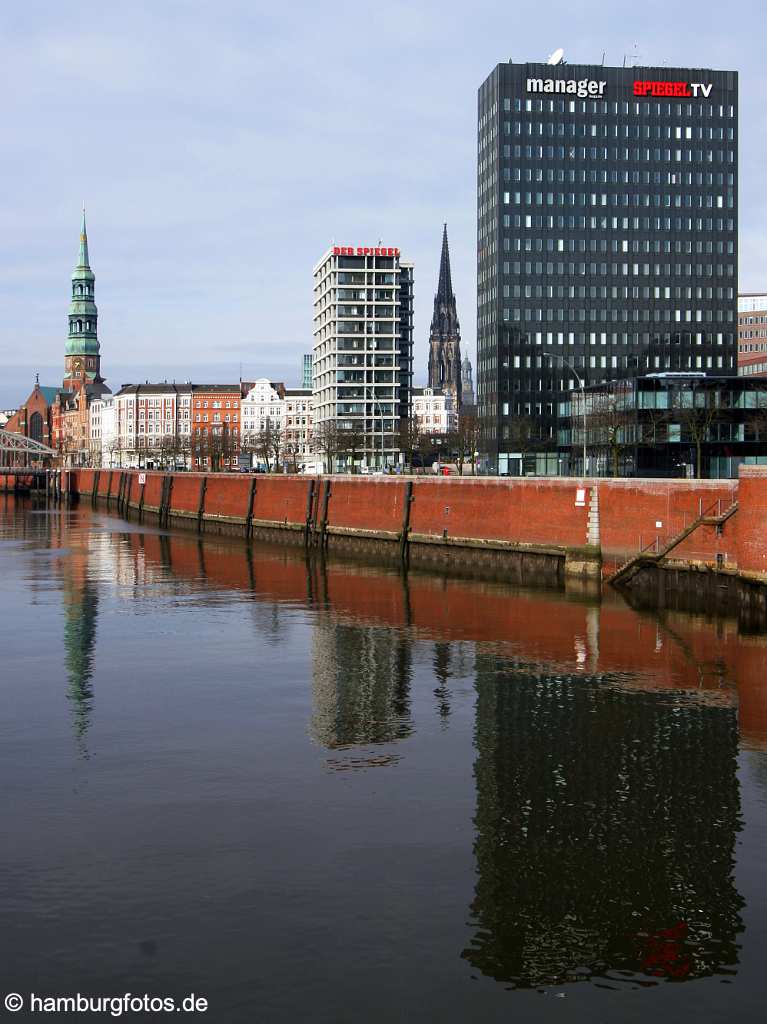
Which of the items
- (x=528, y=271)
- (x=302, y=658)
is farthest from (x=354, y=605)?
(x=528, y=271)

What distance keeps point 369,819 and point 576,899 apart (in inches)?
230

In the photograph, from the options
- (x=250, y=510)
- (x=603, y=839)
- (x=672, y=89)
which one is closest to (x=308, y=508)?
(x=250, y=510)

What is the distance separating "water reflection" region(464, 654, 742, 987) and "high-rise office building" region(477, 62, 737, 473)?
140m

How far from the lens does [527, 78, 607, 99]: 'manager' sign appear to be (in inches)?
6964

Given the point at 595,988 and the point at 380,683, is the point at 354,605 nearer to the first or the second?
the point at 380,683

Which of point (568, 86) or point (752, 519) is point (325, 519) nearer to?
point (752, 519)

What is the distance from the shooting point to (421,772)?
103ft

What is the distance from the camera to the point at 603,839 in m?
26.4

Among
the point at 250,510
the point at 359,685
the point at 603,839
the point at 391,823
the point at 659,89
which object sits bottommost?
the point at 603,839

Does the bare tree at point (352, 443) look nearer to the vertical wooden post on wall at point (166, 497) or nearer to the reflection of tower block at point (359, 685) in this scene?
the vertical wooden post on wall at point (166, 497)

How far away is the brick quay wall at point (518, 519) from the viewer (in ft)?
207

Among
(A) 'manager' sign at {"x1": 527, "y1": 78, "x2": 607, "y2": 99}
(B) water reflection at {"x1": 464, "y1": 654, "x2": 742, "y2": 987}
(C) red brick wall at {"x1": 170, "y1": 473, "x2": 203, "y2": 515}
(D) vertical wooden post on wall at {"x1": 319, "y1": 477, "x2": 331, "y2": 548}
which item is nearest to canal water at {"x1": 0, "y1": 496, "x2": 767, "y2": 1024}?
(B) water reflection at {"x1": 464, "y1": 654, "x2": 742, "y2": 987}

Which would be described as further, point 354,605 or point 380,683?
point 354,605

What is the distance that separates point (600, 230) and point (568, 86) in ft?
72.1
